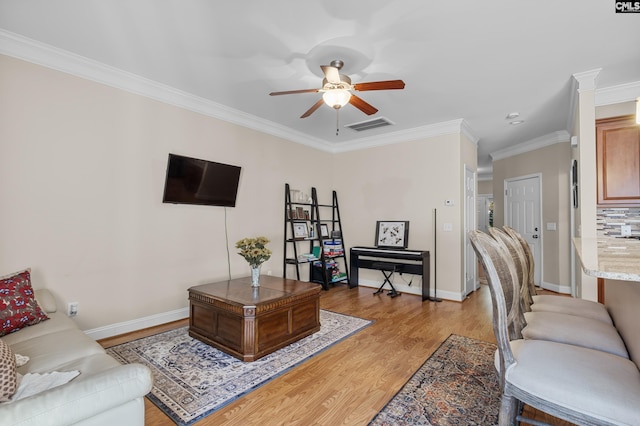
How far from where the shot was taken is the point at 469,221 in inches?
193

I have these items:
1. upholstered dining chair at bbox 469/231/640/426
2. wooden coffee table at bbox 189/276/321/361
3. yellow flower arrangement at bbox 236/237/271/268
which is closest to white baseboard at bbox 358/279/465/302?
wooden coffee table at bbox 189/276/321/361

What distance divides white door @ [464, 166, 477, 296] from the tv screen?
11.3ft

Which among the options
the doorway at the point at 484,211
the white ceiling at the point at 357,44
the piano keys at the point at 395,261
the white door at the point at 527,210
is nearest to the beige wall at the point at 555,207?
the white door at the point at 527,210

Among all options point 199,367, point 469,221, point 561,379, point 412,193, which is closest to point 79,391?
point 199,367

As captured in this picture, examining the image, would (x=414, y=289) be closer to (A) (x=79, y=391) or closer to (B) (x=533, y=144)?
(B) (x=533, y=144)

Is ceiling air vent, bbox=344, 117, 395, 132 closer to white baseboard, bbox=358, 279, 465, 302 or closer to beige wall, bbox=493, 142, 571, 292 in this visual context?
white baseboard, bbox=358, 279, 465, 302

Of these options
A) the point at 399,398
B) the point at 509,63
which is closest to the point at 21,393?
the point at 399,398

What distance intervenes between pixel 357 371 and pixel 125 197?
9.21 feet

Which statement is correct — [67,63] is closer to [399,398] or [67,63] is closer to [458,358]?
[399,398]

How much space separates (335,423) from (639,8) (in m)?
3.36

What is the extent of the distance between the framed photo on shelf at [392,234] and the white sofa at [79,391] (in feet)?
13.5

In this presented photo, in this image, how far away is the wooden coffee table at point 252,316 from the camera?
101 inches

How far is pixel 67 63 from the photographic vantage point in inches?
111

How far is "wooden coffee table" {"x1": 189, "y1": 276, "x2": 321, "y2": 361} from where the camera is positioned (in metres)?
2.58
